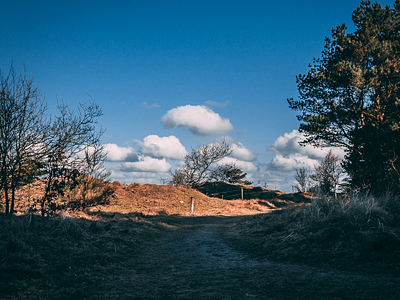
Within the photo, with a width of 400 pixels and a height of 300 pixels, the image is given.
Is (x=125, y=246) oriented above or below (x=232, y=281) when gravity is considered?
below

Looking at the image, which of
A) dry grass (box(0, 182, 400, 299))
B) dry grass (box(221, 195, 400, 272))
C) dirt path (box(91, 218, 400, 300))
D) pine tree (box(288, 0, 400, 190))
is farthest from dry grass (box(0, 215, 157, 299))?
pine tree (box(288, 0, 400, 190))

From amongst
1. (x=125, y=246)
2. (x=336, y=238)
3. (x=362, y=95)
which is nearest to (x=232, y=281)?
(x=336, y=238)

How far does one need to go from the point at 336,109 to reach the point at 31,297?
18.1 metres

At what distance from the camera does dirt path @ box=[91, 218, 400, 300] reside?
4328 mm

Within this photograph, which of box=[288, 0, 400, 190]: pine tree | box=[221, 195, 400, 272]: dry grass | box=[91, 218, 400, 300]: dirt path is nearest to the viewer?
box=[91, 218, 400, 300]: dirt path

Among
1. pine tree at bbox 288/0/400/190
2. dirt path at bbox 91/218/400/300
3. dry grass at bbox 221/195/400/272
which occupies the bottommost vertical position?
dirt path at bbox 91/218/400/300

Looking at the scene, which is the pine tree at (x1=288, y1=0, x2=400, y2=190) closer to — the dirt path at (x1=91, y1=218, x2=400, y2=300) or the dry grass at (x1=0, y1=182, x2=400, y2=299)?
the dry grass at (x1=0, y1=182, x2=400, y2=299)

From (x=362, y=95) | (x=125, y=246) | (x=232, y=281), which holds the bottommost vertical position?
(x=125, y=246)

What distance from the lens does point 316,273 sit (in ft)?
17.5

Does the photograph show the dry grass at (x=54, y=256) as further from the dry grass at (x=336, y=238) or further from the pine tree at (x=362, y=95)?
the pine tree at (x=362, y=95)

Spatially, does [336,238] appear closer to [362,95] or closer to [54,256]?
[54,256]

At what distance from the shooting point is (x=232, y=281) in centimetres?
506

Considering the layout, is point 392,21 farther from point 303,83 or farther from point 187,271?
→ point 187,271

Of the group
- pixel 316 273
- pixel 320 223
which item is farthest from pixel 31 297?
pixel 320 223
